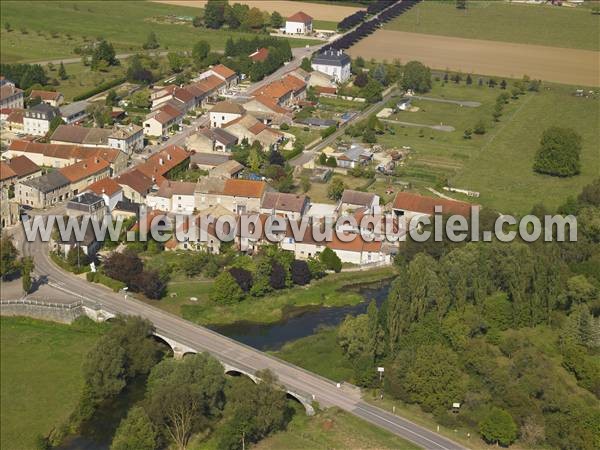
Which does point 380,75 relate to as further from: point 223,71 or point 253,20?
point 253,20

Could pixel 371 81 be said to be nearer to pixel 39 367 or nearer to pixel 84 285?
pixel 84 285

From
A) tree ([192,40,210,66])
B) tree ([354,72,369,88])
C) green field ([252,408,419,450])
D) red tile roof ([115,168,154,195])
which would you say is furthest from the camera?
tree ([192,40,210,66])

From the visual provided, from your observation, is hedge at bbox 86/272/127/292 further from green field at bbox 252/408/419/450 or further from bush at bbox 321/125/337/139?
bush at bbox 321/125/337/139

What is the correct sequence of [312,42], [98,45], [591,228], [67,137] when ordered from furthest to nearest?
[312,42]
[98,45]
[67,137]
[591,228]

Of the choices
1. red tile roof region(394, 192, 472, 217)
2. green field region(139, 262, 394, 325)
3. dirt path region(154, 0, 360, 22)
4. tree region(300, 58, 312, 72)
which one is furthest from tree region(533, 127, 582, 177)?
dirt path region(154, 0, 360, 22)

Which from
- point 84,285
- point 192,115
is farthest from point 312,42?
point 84,285

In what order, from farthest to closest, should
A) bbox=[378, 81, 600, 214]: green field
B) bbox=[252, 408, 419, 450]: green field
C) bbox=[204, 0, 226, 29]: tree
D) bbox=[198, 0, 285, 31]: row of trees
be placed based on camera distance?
1. bbox=[204, 0, 226, 29]: tree
2. bbox=[198, 0, 285, 31]: row of trees
3. bbox=[378, 81, 600, 214]: green field
4. bbox=[252, 408, 419, 450]: green field

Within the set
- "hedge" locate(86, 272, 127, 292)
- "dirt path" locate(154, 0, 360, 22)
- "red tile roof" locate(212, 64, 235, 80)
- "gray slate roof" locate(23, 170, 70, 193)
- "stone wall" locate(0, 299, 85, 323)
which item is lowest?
"stone wall" locate(0, 299, 85, 323)

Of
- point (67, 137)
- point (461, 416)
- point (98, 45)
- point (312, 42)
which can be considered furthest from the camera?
point (312, 42)
